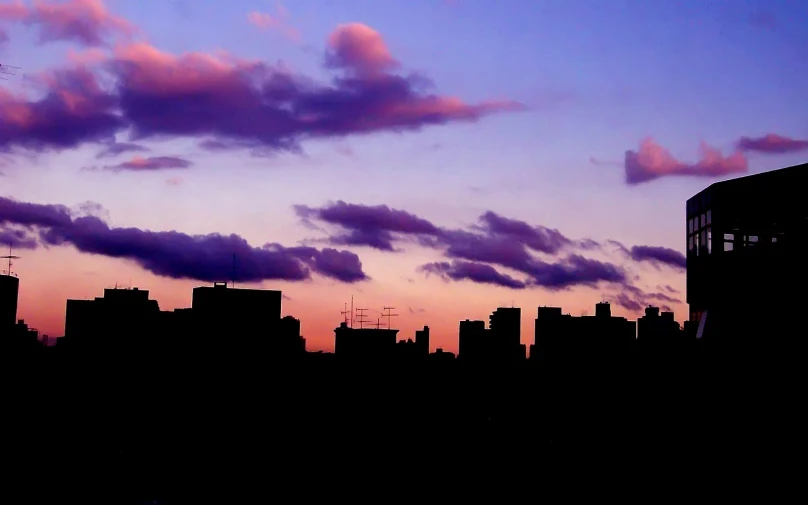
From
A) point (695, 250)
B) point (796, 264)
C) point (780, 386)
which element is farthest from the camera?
point (780, 386)

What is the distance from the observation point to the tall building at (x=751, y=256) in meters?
72.9

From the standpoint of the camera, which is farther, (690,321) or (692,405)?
(692,405)

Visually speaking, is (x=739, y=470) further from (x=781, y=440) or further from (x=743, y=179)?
(x=743, y=179)

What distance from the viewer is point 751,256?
75.4m

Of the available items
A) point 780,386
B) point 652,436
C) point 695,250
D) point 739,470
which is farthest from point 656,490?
point 695,250

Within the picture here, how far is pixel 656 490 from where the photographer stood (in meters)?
162

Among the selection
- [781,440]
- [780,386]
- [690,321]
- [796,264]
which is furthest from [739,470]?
[796,264]

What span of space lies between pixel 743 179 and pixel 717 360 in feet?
69.3

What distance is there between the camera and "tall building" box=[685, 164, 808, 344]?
7294 centimetres

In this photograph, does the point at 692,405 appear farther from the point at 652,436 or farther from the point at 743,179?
the point at 743,179

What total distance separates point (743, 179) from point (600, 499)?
123822 mm

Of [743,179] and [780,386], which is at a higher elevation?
[743,179]

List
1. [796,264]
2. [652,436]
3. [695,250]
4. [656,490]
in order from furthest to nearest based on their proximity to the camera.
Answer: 1. [652,436]
2. [656,490]
3. [695,250]
4. [796,264]

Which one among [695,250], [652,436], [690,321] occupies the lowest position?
[652,436]
